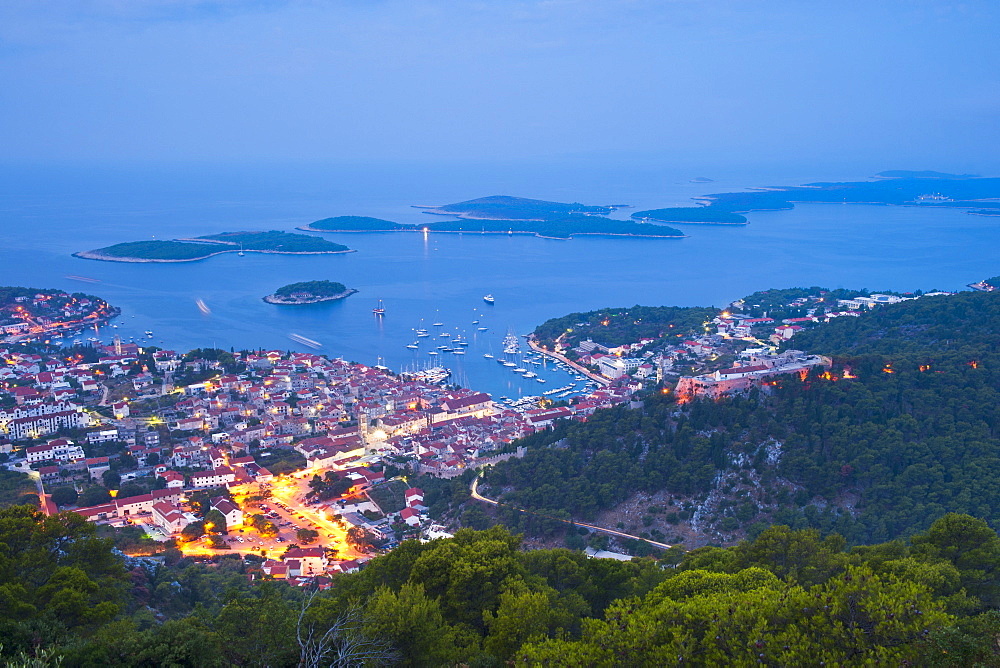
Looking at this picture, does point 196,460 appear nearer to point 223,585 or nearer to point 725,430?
point 223,585

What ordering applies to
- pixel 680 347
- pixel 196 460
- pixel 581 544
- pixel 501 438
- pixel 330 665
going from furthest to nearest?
1. pixel 680 347
2. pixel 501 438
3. pixel 196 460
4. pixel 581 544
5. pixel 330 665

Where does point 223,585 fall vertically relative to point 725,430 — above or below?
below

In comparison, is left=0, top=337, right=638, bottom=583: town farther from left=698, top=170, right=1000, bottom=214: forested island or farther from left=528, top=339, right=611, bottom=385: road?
left=698, top=170, right=1000, bottom=214: forested island

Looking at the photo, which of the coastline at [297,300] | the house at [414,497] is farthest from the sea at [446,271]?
the house at [414,497]

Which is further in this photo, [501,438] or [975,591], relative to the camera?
[501,438]

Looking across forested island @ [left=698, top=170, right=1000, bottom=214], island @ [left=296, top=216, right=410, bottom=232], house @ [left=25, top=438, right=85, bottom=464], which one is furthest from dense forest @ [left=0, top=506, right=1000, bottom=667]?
forested island @ [left=698, top=170, right=1000, bottom=214]

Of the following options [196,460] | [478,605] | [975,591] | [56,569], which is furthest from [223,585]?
[975,591]

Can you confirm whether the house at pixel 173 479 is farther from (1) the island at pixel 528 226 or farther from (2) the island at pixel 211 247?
(1) the island at pixel 528 226

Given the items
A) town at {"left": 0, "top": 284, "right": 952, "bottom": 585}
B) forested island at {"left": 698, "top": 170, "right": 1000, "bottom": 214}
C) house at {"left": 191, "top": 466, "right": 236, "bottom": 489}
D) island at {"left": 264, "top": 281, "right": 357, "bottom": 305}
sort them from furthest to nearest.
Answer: forested island at {"left": 698, "top": 170, "right": 1000, "bottom": 214} < island at {"left": 264, "top": 281, "right": 357, "bottom": 305} < house at {"left": 191, "top": 466, "right": 236, "bottom": 489} < town at {"left": 0, "top": 284, "right": 952, "bottom": 585}
